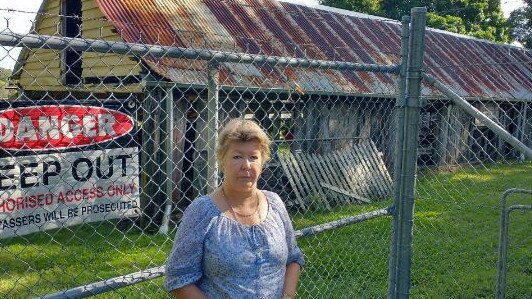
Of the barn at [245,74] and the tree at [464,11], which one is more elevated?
the tree at [464,11]

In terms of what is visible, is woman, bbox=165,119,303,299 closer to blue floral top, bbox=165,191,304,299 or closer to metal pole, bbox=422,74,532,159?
blue floral top, bbox=165,191,304,299

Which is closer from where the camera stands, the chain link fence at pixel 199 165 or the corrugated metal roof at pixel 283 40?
the chain link fence at pixel 199 165

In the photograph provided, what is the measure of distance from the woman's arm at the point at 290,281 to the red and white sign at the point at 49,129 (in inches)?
51.7

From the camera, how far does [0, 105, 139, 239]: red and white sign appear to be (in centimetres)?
293

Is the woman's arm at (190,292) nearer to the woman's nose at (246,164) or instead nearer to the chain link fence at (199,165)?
the chain link fence at (199,165)

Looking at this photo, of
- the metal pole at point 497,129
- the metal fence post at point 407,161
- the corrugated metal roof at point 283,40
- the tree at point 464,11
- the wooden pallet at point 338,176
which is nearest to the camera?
the metal pole at point 497,129

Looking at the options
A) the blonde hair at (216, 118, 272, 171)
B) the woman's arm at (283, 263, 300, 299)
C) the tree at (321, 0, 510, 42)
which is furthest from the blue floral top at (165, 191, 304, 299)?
the tree at (321, 0, 510, 42)

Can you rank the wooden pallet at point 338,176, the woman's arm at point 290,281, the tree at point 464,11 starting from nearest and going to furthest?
the woman's arm at point 290,281 → the wooden pallet at point 338,176 → the tree at point 464,11

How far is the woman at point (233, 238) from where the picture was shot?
221 cm

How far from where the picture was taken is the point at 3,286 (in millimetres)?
5688

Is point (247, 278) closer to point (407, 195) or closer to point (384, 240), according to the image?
point (407, 195)

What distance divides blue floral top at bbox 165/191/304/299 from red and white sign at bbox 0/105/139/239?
953 millimetres

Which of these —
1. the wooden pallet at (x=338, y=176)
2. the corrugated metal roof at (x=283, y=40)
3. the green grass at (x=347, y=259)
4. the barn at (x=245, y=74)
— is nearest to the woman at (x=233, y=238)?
the green grass at (x=347, y=259)

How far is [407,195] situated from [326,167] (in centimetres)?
715
